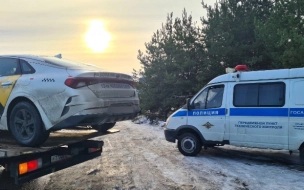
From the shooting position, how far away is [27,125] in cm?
507

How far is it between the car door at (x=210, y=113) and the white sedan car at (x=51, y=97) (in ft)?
11.0

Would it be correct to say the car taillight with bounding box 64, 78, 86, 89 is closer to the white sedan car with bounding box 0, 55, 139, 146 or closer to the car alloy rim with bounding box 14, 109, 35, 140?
the white sedan car with bounding box 0, 55, 139, 146

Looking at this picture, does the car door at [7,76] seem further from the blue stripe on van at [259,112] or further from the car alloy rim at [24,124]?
the blue stripe on van at [259,112]

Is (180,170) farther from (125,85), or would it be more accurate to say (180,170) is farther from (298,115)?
(298,115)

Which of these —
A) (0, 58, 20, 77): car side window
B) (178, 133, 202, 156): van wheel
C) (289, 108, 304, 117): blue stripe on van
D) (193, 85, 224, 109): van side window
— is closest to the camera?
(0, 58, 20, 77): car side window

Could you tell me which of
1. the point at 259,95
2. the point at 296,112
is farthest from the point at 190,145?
the point at 296,112

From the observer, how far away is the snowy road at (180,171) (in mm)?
5699

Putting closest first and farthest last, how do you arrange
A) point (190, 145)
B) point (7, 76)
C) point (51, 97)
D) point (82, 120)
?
point (82, 120) < point (51, 97) < point (7, 76) < point (190, 145)

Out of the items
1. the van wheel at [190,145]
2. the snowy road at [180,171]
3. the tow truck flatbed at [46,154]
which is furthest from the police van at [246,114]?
the tow truck flatbed at [46,154]

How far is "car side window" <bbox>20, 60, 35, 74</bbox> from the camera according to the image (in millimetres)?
5312

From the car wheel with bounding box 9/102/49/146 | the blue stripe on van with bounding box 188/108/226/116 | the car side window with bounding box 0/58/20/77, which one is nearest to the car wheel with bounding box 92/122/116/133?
the car wheel with bounding box 9/102/49/146

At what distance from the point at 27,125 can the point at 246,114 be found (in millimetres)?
5114

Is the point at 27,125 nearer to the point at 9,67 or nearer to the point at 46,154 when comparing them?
the point at 46,154

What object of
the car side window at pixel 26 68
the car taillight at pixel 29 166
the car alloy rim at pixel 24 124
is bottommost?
the car taillight at pixel 29 166
